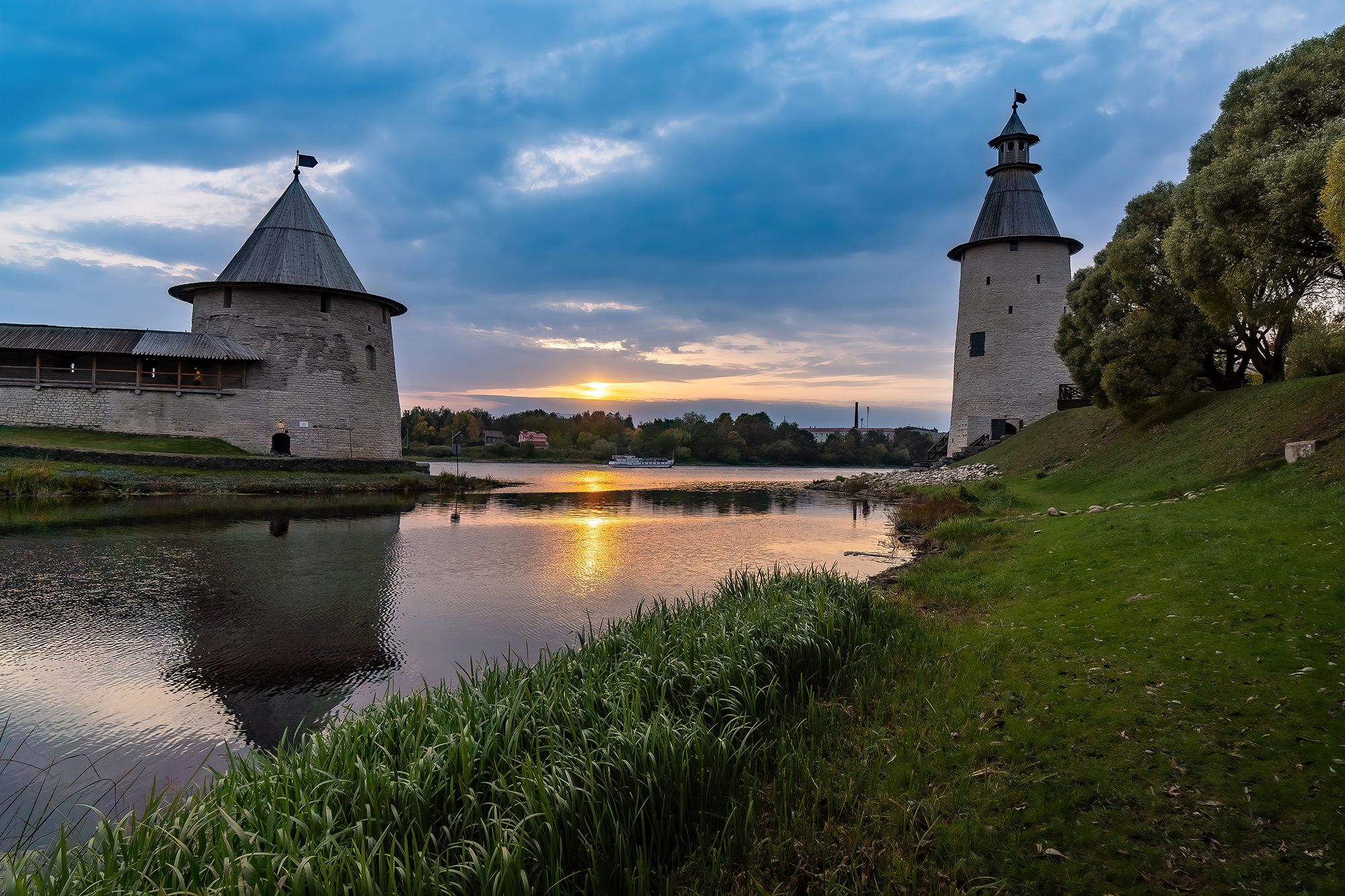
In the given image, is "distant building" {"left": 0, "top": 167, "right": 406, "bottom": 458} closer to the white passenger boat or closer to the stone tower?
the stone tower

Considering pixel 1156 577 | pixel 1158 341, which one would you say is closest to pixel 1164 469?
pixel 1158 341

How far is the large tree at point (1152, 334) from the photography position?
2200 centimetres

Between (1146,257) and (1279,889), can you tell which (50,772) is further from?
(1146,257)

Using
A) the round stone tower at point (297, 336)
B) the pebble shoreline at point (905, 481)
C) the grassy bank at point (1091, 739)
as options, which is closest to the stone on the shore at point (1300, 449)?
the grassy bank at point (1091, 739)

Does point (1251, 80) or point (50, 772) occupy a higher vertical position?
point (1251, 80)

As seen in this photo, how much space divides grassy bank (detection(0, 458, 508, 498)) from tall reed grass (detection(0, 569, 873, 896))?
22.4m

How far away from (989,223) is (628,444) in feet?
250

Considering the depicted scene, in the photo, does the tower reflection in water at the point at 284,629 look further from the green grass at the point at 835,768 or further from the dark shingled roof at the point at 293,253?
the dark shingled roof at the point at 293,253

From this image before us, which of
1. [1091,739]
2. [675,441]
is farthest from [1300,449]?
[675,441]

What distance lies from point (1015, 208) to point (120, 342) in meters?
46.0

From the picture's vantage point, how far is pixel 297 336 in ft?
113

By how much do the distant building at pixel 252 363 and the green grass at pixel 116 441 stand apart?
0.81m

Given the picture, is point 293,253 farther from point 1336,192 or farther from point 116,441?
point 1336,192

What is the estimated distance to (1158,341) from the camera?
21938mm
